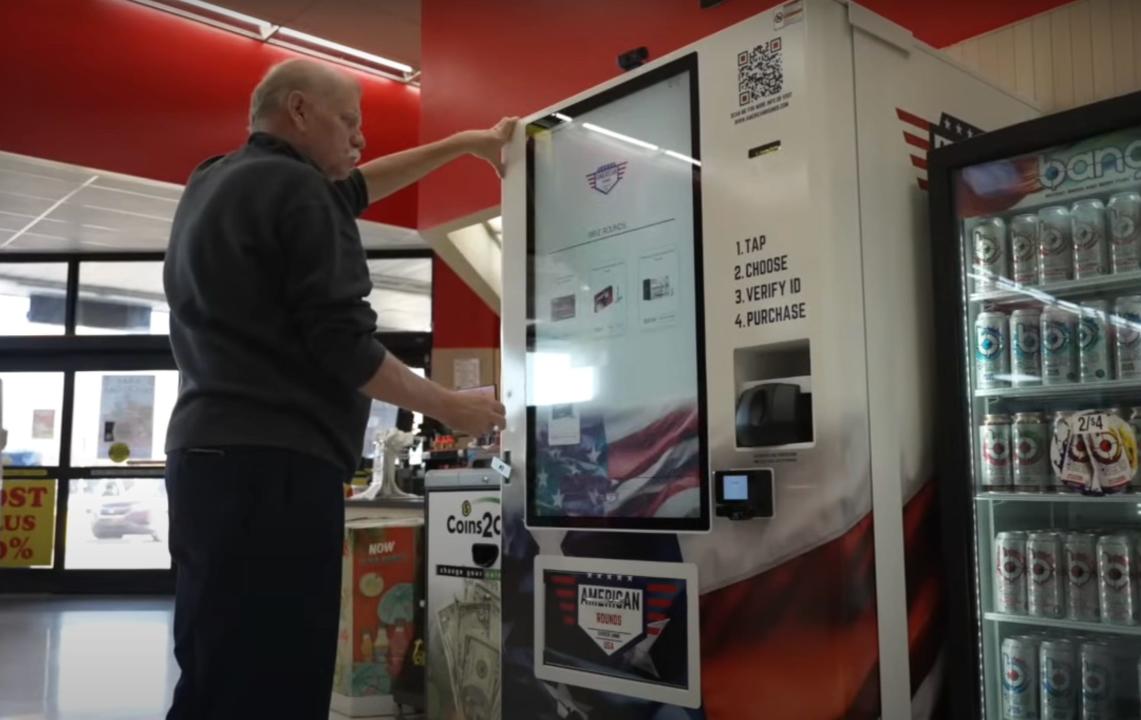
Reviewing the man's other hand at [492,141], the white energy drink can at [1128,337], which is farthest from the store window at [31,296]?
the white energy drink can at [1128,337]

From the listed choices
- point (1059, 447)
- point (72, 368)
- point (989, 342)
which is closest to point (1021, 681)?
point (1059, 447)

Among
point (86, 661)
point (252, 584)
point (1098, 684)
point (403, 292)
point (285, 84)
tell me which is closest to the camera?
point (252, 584)

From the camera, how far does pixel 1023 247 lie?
2502 millimetres

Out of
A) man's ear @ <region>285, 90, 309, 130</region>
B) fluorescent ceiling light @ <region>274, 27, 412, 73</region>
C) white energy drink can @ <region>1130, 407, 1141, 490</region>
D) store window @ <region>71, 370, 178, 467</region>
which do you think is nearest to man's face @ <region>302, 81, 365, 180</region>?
man's ear @ <region>285, 90, 309, 130</region>

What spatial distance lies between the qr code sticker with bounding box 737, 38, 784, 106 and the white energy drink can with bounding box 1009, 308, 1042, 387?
81 centimetres

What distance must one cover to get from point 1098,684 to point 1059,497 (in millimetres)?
427

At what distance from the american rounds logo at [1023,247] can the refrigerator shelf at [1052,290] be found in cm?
7

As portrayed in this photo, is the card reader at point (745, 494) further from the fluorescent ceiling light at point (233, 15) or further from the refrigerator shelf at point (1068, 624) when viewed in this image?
the fluorescent ceiling light at point (233, 15)

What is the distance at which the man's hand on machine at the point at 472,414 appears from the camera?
75.4 inches

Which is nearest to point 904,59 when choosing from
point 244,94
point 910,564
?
point 910,564

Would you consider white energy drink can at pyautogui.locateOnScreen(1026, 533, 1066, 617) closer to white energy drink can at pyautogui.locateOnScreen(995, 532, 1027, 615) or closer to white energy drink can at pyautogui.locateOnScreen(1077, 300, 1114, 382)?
white energy drink can at pyautogui.locateOnScreen(995, 532, 1027, 615)

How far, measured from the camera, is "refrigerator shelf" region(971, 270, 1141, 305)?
239 centimetres

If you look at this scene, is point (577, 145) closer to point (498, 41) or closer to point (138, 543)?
point (498, 41)

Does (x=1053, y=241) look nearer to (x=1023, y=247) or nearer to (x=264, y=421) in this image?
(x=1023, y=247)
